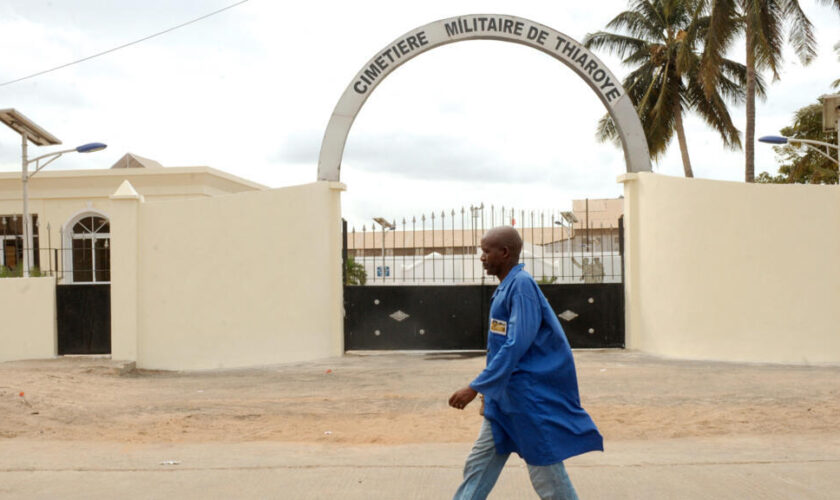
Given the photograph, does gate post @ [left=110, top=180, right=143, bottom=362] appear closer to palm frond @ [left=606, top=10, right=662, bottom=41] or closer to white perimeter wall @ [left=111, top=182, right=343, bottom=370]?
white perimeter wall @ [left=111, top=182, right=343, bottom=370]

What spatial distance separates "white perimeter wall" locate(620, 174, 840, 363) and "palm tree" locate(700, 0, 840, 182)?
35.7ft

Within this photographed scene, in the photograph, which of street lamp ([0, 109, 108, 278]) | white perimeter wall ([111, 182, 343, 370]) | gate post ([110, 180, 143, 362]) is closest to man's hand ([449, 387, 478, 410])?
white perimeter wall ([111, 182, 343, 370])

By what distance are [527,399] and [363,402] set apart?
5.48m

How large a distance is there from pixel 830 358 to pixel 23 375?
11.0 meters

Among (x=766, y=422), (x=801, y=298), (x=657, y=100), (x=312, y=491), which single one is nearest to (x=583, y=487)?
(x=312, y=491)

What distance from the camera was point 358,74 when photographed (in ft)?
45.2

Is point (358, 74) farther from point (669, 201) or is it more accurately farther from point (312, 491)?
point (312, 491)

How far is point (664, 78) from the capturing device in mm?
30047

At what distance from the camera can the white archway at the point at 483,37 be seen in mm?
13750

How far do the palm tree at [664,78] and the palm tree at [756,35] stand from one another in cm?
481

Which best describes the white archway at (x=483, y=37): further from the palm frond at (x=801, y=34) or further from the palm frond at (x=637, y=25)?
the palm frond at (x=637, y=25)

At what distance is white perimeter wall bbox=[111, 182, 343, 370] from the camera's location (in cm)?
1254

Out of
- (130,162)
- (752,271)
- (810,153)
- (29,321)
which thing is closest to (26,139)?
(29,321)

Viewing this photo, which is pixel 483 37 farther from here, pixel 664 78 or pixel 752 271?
pixel 664 78
